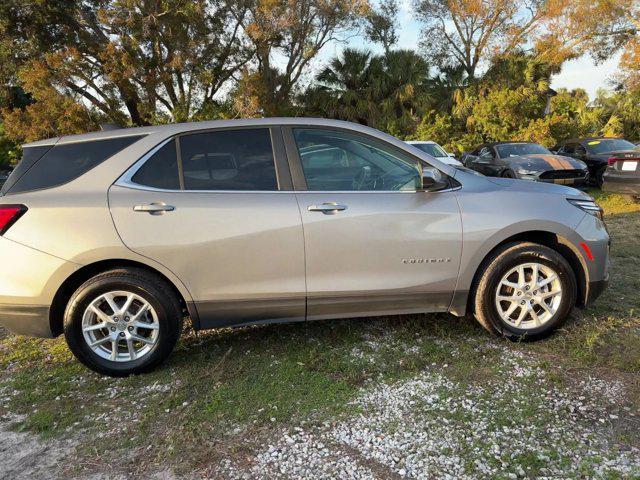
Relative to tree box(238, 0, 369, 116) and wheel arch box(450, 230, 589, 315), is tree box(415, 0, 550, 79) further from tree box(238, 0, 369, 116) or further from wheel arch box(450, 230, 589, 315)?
wheel arch box(450, 230, 589, 315)

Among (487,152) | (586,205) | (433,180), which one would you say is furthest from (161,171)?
(487,152)

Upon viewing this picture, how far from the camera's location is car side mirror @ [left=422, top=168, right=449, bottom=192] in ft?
10.7

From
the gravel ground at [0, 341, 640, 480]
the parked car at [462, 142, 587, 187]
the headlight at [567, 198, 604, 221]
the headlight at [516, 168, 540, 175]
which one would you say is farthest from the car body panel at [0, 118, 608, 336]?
the headlight at [516, 168, 540, 175]

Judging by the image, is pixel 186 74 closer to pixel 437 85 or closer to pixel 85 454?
pixel 437 85

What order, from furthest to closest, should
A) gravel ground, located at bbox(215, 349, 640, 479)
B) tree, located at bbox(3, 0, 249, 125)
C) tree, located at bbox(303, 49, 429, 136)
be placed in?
tree, located at bbox(303, 49, 429, 136)
tree, located at bbox(3, 0, 249, 125)
gravel ground, located at bbox(215, 349, 640, 479)

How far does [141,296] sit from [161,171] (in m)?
0.86

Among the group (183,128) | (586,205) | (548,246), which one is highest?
(183,128)

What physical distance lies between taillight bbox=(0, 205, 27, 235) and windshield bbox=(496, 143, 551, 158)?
436 inches

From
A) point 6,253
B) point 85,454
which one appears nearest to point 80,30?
point 6,253

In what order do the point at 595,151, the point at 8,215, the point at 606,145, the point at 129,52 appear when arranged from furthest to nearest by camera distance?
the point at 129,52 < the point at 606,145 < the point at 595,151 < the point at 8,215

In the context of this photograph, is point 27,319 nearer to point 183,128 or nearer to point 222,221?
point 222,221

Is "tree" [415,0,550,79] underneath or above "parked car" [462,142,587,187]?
above

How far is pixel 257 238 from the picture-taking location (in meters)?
3.09

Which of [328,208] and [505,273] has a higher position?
[328,208]
